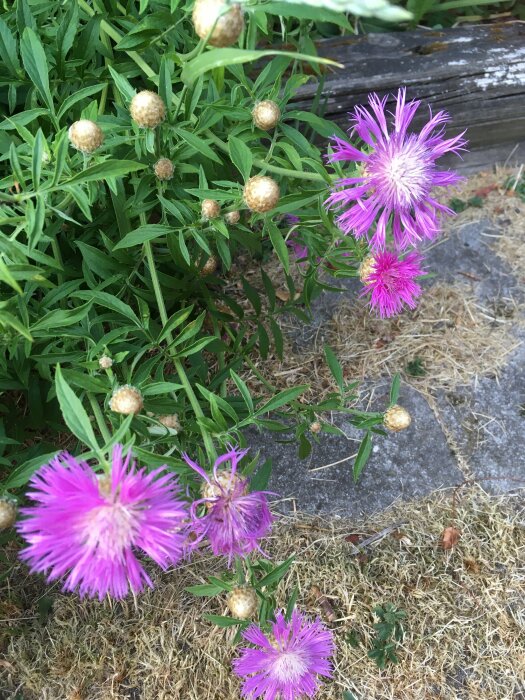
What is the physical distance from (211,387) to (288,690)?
26.8 inches

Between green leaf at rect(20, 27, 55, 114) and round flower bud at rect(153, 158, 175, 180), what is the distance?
0.20 metres

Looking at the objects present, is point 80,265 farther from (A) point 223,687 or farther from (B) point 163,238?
(A) point 223,687

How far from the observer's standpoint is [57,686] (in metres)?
1.59

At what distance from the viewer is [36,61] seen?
45.9 inches

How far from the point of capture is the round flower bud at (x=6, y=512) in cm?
99

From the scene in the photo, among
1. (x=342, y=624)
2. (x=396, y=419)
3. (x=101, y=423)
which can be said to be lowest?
(x=342, y=624)

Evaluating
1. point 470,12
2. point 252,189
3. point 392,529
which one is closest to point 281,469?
point 392,529

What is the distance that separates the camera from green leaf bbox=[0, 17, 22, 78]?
128cm

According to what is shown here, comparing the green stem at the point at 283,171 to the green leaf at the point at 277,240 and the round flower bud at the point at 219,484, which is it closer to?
the green leaf at the point at 277,240

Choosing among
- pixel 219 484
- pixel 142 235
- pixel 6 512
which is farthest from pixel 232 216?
pixel 6 512

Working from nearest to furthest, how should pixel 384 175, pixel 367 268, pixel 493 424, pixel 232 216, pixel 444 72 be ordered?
1. pixel 384 175
2. pixel 232 216
3. pixel 367 268
4. pixel 493 424
5. pixel 444 72

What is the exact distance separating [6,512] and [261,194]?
66 cm

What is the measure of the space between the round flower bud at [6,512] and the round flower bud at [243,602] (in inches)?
15.6

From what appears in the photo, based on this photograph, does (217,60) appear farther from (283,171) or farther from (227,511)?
(227,511)
